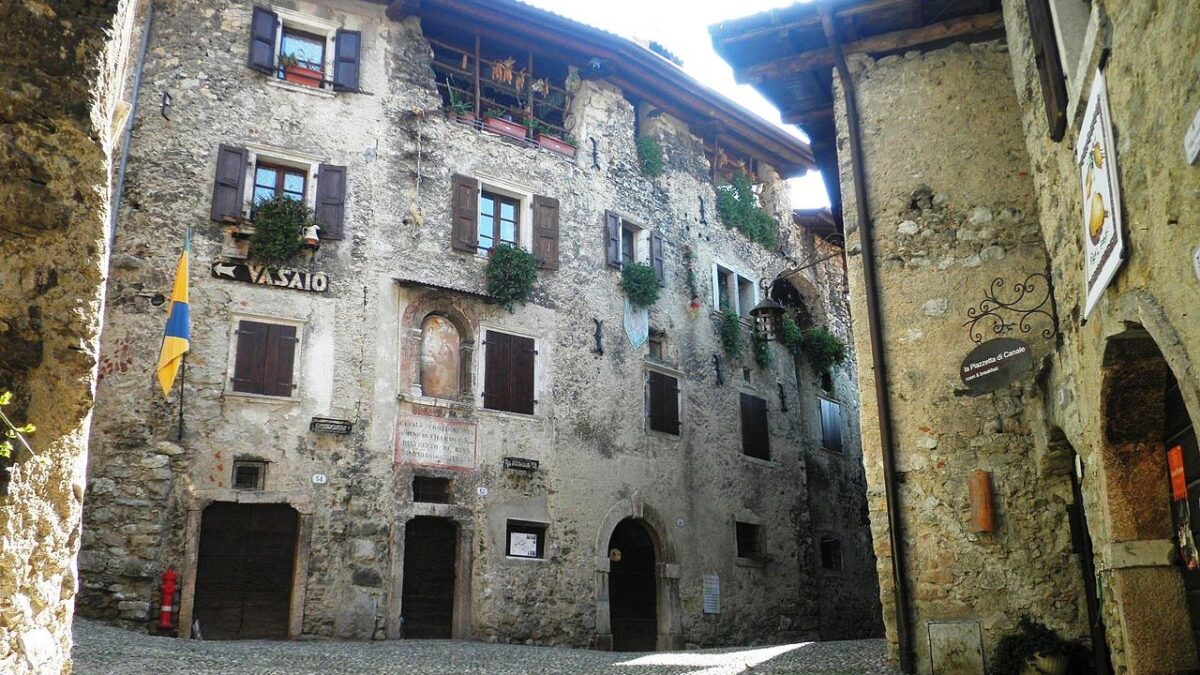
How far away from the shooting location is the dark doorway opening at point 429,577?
540 inches

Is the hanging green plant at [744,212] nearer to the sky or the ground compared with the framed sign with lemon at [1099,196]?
nearer to the sky

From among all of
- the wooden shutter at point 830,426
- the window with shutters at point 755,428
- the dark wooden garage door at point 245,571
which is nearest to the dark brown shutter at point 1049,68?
the dark wooden garage door at point 245,571

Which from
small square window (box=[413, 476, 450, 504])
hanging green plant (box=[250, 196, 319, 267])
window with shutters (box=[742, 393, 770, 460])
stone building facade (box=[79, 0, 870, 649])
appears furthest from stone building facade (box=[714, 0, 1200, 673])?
window with shutters (box=[742, 393, 770, 460])

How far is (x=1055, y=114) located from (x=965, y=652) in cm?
441

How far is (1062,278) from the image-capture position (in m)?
6.84

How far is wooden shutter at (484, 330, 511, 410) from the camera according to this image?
1514 cm

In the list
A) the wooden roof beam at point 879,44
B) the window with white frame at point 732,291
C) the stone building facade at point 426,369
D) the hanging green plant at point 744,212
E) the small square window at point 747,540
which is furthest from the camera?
the hanging green plant at point 744,212

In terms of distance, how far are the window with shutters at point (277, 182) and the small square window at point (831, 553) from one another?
1186 cm

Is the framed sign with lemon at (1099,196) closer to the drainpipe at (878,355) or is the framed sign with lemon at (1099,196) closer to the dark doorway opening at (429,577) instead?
the drainpipe at (878,355)

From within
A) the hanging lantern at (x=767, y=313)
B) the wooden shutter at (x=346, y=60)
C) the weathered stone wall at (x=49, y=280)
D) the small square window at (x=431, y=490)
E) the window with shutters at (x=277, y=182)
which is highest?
the wooden shutter at (x=346, y=60)

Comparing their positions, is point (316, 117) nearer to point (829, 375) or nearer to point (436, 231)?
point (436, 231)

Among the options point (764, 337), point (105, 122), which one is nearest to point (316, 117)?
point (764, 337)

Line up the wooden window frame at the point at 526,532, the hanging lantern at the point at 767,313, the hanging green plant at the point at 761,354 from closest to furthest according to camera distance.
Result: the wooden window frame at the point at 526,532 < the hanging lantern at the point at 767,313 < the hanging green plant at the point at 761,354

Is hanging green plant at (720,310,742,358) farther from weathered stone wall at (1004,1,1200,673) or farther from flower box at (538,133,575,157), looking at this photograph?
weathered stone wall at (1004,1,1200,673)
